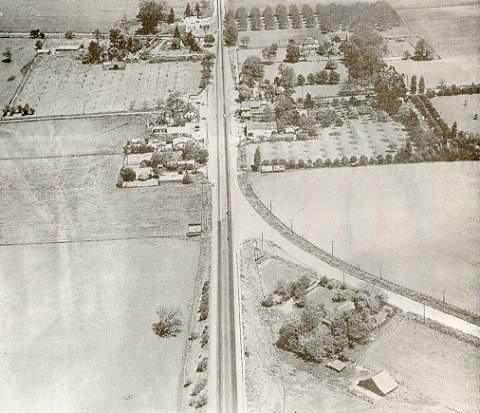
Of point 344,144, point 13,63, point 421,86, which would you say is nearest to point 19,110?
point 13,63

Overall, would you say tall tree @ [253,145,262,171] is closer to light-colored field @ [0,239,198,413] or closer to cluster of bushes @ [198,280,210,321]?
light-colored field @ [0,239,198,413]

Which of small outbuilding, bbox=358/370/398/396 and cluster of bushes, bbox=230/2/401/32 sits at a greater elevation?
cluster of bushes, bbox=230/2/401/32

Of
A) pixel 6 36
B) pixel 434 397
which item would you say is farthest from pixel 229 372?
pixel 6 36

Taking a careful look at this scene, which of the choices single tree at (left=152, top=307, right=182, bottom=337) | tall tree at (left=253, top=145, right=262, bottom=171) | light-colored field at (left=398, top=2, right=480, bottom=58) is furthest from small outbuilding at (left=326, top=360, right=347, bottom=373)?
light-colored field at (left=398, top=2, right=480, bottom=58)

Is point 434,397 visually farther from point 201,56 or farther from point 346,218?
point 201,56

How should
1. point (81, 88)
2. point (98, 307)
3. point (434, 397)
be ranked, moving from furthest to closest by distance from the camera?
1. point (81, 88)
2. point (98, 307)
3. point (434, 397)

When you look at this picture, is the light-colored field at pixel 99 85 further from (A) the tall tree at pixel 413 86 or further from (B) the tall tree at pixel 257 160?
(A) the tall tree at pixel 413 86

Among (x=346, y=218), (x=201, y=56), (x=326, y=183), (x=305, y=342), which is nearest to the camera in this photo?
(x=305, y=342)
